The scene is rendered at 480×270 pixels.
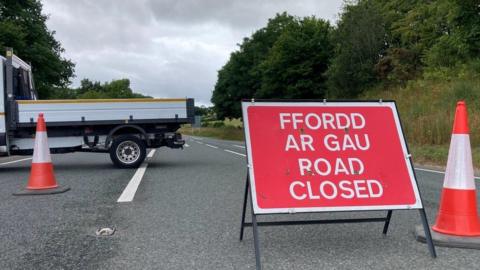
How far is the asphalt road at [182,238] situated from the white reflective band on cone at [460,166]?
625 mm

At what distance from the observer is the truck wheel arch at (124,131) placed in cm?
1173

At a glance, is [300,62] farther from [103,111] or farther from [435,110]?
[103,111]

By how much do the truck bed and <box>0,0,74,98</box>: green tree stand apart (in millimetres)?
Result: 21013

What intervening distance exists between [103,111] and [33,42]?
1079 inches

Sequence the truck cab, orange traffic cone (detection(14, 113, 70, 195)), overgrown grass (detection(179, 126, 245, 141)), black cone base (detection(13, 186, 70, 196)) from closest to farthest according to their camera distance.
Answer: black cone base (detection(13, 186, 70, 196))
orange traffic cone (detection(14, 113, 70, 195))
the truck cab
overgrown grass (detection(179, 126, 245, 141))

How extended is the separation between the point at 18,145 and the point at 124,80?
132 meters

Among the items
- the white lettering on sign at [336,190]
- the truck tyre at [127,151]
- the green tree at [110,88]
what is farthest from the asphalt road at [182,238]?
the green tree at [110,88]

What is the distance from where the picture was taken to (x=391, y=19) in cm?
3275

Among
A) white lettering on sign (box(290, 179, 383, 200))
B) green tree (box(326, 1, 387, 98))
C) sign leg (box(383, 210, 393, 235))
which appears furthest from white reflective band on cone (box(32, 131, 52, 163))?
green tree (box(326, 1, 387, 98))

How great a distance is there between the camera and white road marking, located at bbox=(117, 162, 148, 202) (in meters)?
7.17

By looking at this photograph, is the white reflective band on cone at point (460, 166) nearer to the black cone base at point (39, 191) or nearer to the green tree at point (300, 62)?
the black cone base at point (39, 191)

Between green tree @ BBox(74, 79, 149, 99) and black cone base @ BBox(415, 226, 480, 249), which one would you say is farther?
green tree @ BBox(74, 79, 149, 99)

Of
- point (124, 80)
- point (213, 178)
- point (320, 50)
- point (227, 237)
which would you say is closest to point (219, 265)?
point (227, 237)

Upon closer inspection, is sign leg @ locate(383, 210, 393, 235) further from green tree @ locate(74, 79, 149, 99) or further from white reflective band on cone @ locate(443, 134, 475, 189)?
green tree @ locate(74, 79, 149, 99)
